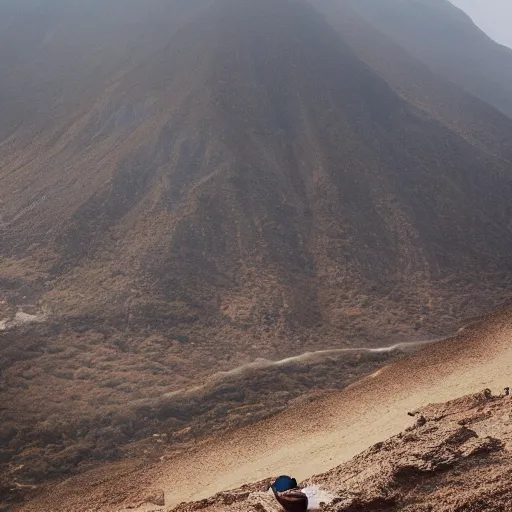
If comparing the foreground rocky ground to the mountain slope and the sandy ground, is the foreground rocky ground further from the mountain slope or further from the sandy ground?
the mountain slope

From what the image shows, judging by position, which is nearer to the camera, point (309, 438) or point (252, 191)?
point (309, 438)

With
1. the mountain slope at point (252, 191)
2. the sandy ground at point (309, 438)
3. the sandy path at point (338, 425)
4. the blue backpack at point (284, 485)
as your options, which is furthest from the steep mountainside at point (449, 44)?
the blue backpack at point (284, 485)

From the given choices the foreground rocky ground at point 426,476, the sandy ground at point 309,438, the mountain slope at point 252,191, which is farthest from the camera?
the mountain slope at point 252,191

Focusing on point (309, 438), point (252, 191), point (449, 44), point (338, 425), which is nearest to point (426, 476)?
point (309, 438)

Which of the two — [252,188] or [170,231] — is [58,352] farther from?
[252,188]

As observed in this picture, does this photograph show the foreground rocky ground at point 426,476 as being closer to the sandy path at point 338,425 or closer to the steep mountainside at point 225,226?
the sandy path at point 338,425

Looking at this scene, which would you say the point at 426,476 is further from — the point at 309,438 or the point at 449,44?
the point at 449,44
